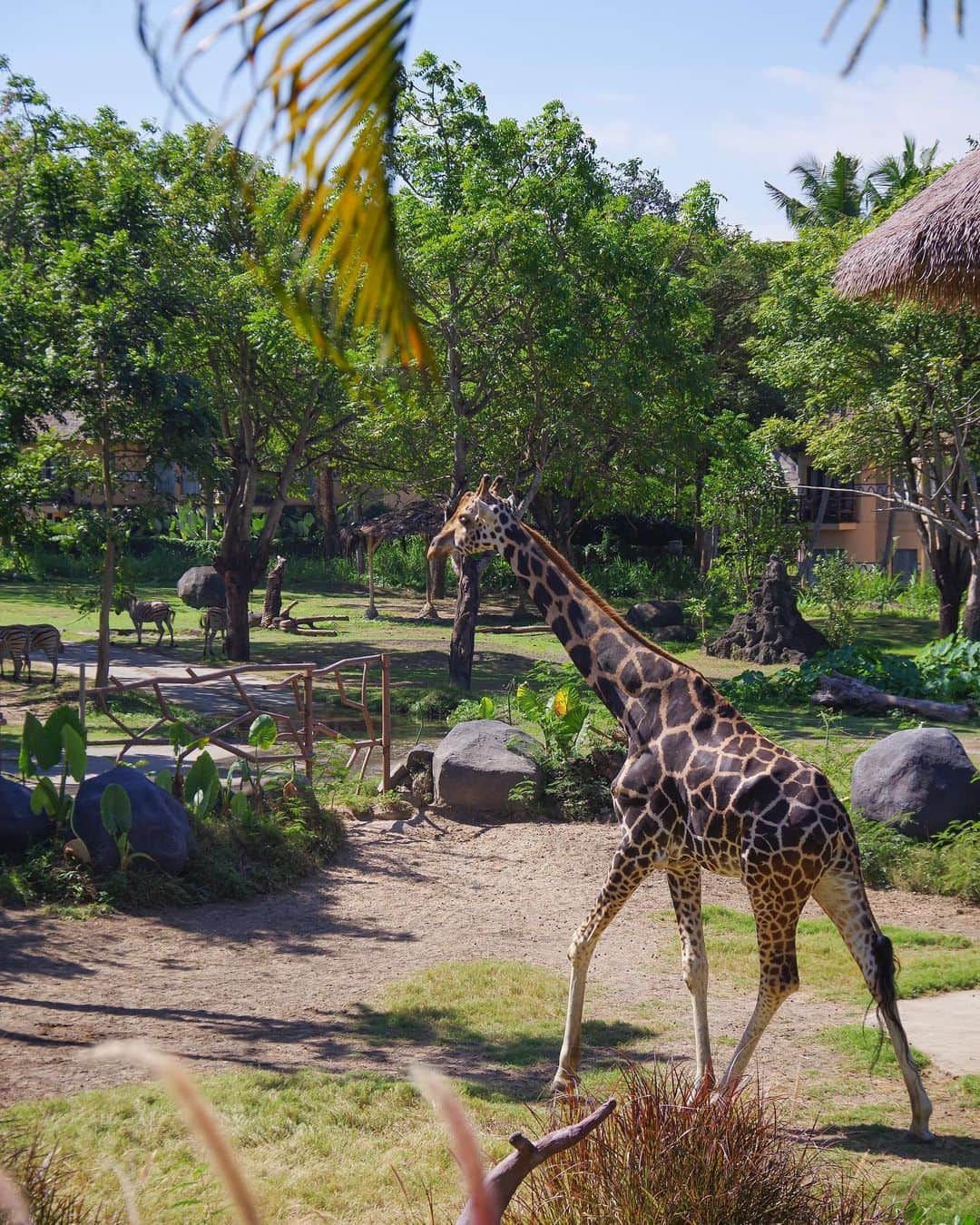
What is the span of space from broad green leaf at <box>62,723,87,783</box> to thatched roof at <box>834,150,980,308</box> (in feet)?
24.9

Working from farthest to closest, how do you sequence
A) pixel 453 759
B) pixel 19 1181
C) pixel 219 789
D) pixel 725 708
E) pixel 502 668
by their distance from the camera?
pixel 502 668
pixel 453 759
pixel 219 789
pixel 725 708
pixel 19 1181

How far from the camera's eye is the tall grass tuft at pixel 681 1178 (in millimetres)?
4000

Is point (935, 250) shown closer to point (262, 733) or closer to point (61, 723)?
point (262, 733)

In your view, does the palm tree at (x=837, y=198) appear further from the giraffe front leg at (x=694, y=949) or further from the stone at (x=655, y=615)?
the giraffe front leg at (x=694, y=949)

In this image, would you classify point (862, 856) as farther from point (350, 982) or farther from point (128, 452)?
point (128, 452)

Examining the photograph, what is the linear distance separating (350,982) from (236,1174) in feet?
23.9

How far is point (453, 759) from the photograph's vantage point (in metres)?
12.7

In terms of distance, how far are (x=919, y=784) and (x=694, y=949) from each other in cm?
564

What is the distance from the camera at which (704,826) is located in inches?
244

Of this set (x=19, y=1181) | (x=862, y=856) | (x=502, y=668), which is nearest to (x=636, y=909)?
(x=862, y=856)

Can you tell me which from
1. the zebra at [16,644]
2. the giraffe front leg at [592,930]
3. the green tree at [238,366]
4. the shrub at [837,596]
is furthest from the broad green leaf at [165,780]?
the shrub at [837,596]

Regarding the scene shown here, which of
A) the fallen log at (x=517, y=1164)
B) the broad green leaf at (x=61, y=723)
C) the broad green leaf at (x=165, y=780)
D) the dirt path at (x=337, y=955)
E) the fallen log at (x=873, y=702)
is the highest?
the fallen log at (x=517, y=1164)

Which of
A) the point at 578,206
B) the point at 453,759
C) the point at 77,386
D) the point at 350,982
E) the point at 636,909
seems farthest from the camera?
the point at 578,206

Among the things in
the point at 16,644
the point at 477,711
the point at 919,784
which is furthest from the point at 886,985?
the point at 16,644
